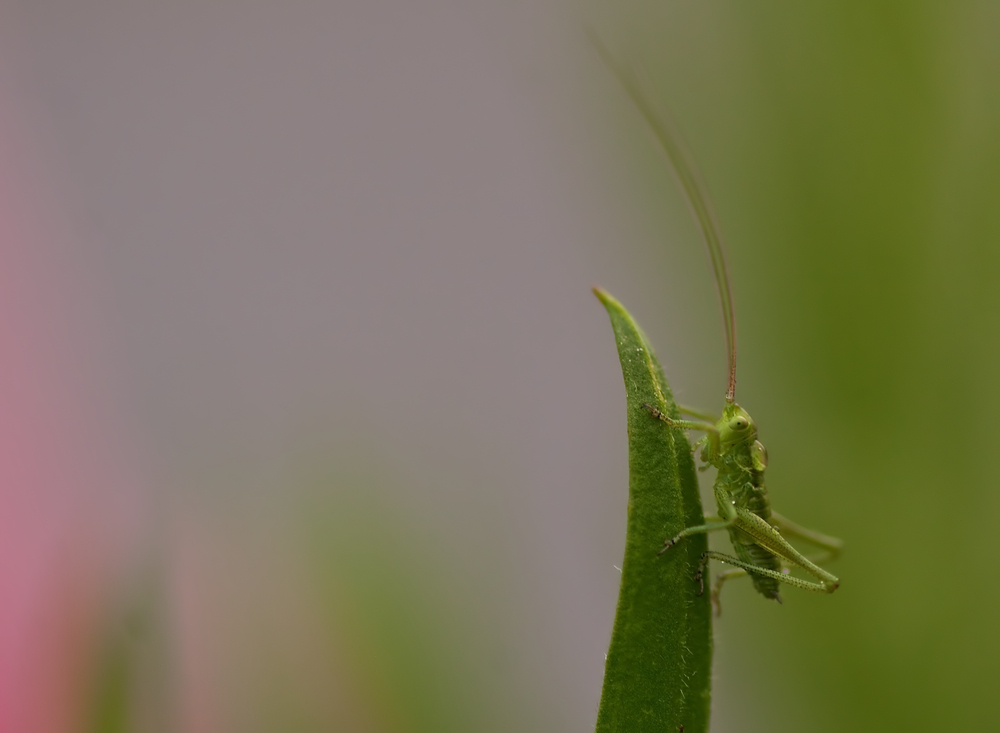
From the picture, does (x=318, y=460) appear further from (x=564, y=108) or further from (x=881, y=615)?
(x=564, y=108)

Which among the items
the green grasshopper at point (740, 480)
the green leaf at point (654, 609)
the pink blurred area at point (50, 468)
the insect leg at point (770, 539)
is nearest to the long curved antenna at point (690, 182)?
the green grasshopper at point (740, 480)

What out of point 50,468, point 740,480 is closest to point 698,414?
point 740,480

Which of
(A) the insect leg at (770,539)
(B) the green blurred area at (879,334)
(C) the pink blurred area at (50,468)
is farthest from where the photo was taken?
(A) the insect leg at (770,539)

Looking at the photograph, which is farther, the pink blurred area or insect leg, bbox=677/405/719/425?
insect leg, bbox=677/405/719/425

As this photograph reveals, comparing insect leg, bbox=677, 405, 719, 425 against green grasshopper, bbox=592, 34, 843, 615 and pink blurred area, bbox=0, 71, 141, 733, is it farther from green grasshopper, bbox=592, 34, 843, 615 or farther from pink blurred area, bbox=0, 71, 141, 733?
pink blurred area, bbox=0, 71, 141, 733

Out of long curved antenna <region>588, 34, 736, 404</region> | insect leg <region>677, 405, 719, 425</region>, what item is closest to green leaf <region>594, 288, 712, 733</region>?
long curved antenna <region>588, 34, 736, 404</region>

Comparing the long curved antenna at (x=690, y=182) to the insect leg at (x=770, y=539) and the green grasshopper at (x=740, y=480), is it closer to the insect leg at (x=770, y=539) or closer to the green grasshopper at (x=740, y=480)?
the green grasshopper at (x=740, y=480)

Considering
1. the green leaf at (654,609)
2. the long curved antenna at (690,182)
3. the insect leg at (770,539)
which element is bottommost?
the green leaf at (654,609)
